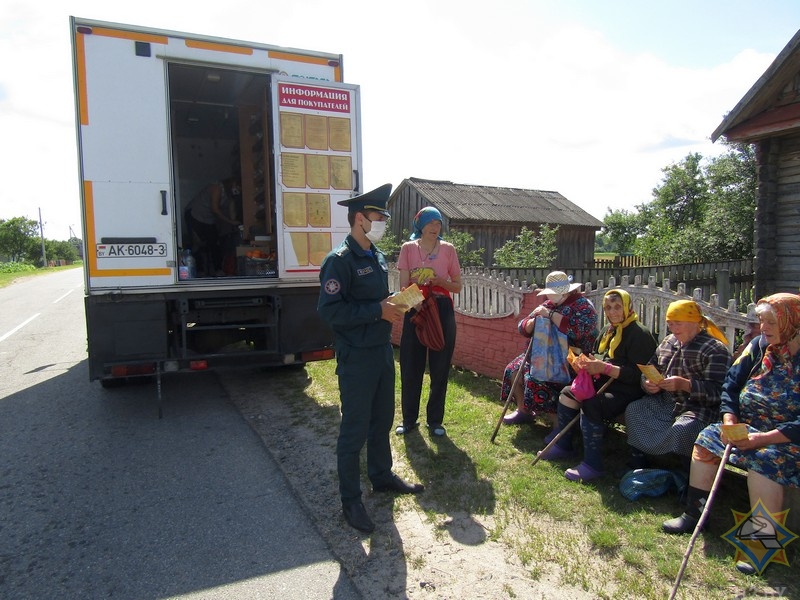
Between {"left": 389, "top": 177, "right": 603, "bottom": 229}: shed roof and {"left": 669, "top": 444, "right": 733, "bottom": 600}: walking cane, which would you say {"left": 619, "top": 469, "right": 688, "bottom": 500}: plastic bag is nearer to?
{"left": 669, "top": 444, "right": 733, "bottom": 600}: walking cane

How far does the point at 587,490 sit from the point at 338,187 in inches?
145

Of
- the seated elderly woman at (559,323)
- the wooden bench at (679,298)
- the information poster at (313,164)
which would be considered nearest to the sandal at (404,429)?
the seated elderly woman at (559,323)

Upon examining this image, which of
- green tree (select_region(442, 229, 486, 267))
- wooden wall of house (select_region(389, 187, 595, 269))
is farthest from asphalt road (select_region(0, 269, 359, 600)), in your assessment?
wooden wall of house (select_region(389, 187, 595, 269))

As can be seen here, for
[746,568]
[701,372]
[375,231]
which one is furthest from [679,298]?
[375,231]

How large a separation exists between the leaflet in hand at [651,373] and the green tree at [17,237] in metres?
78.8

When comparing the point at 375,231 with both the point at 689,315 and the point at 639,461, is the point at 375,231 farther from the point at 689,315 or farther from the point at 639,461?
the point at 639,461

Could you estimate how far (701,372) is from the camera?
3.42 metres

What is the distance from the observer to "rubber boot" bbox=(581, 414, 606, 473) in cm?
373

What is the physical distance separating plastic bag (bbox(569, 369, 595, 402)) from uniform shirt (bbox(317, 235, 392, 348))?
4.65 feet

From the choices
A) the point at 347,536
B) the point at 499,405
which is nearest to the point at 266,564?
the point at 347,536

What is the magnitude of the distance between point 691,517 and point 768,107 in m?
6.89

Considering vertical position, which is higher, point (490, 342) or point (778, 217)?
point (778, 217)

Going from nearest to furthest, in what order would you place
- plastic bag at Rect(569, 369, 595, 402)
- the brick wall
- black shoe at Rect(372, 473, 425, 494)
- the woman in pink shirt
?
black shoe at Rect(372, 473, 425, 494), plastic bag at Rect(569, 369, 595, 402), the woman in pink shirt, the brick wall

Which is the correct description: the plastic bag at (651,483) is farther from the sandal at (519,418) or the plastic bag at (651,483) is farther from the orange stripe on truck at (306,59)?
the orange stripe on truck at (306,59)
